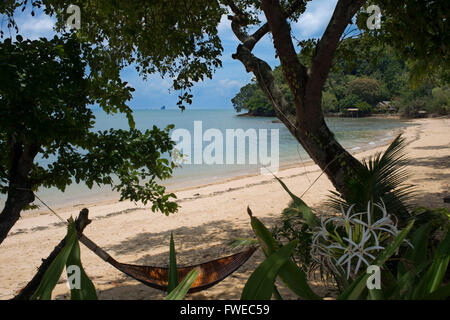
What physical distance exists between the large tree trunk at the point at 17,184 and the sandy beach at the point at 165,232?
4.47ft

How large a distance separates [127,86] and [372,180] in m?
1.77

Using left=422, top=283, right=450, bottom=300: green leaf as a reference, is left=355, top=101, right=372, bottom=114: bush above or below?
above

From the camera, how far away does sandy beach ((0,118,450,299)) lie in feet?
13.2

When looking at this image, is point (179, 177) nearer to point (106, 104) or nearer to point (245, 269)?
point (245, 269)

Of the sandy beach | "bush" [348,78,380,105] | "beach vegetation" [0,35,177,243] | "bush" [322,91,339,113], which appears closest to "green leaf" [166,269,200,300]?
"beach vegetation" [0,35,177,243]

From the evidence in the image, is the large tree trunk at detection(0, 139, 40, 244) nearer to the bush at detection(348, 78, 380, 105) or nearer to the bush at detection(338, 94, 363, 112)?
the bush at detection(338, 94, 363, 112)

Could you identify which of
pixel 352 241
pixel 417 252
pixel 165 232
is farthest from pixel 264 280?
pixel 165 232

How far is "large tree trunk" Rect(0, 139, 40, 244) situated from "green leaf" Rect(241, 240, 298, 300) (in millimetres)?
2190

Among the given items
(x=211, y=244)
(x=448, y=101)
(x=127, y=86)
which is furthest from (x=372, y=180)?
(x=448, y=101)

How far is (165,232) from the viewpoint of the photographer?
20.9 ft

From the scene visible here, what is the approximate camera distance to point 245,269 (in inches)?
161

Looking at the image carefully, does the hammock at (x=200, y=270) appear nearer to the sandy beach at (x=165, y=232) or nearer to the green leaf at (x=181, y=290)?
the sandy beach at (x=165, y=232)

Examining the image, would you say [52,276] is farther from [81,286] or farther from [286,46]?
[286,46]

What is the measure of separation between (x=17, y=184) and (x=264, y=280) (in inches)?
92.4
